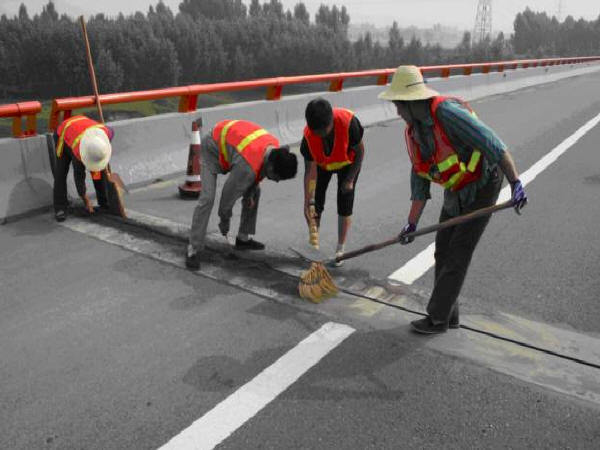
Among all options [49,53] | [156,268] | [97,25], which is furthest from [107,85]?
[156,268]

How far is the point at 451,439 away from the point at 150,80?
138807mm

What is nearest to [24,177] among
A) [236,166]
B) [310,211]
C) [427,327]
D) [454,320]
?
[236,166]

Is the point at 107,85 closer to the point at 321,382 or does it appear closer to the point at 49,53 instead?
the point at 49,53

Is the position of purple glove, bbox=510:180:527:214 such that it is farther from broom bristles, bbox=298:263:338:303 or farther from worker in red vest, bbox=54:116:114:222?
worker in red vest, bbox=54:116:114:222

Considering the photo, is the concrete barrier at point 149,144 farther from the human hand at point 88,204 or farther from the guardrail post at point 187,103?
the human hand at point 88,204

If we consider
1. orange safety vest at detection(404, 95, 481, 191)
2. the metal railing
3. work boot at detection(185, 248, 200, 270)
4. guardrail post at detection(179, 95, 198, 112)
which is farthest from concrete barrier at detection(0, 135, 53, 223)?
orange safety vest at detection(404, 95, 481, 191)

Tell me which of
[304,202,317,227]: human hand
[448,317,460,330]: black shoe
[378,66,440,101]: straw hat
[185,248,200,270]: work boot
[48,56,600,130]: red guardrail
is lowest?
[448,317,460,330]: black shoe

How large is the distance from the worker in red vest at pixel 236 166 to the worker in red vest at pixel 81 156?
4.00 ft

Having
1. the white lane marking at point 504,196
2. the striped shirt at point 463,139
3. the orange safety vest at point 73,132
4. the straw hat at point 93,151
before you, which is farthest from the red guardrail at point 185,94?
the striped shirt at point 463,139

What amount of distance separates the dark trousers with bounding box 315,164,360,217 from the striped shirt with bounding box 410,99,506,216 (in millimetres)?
1316

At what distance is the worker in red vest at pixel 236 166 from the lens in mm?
4094

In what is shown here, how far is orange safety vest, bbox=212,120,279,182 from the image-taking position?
4.21 meters

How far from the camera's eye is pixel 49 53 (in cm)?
11919

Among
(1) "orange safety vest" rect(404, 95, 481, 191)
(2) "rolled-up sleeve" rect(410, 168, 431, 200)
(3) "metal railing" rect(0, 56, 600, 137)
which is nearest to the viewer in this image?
(1) "orange safety vest" rect(404, 95, 481, 191)
